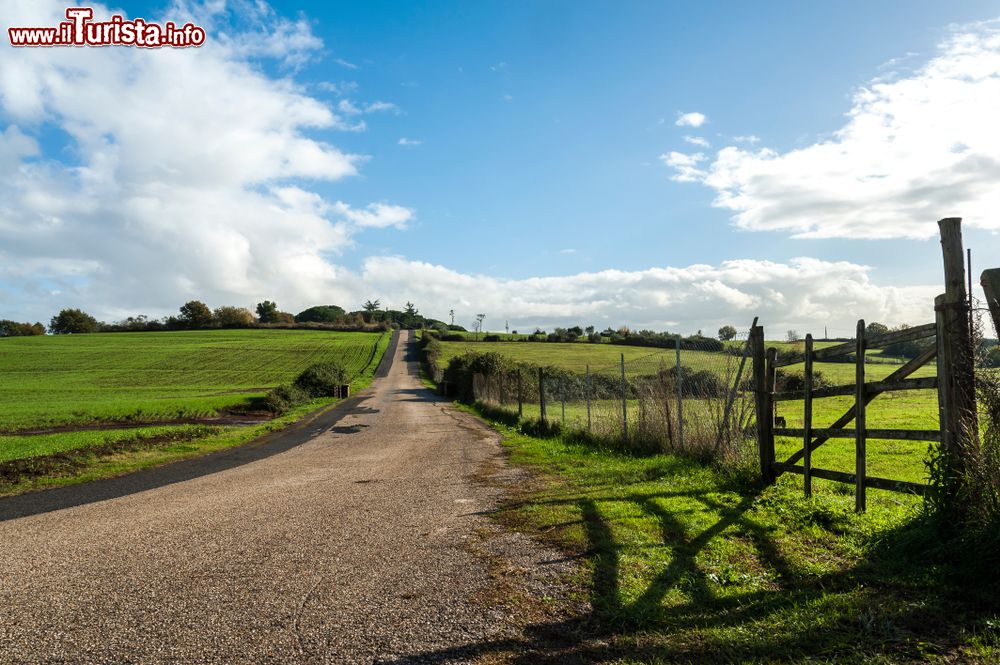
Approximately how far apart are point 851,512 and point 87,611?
691 cm

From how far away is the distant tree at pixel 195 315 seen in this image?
122 meters

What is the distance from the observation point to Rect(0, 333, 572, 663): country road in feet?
13.2

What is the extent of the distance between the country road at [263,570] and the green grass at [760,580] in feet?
2.24

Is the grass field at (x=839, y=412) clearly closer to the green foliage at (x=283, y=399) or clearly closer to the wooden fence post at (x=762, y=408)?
the wooden fence post at (x=762, y=408)

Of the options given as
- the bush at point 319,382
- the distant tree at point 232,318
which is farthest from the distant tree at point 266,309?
the bush at point 319,382

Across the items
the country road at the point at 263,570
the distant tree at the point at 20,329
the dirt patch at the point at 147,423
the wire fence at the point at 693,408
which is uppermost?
the distant tree at the point at 20,329

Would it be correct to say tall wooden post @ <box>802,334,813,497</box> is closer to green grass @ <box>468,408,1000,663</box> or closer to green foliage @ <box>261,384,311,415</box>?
green grass @ <box>468,408,1000,663</box>

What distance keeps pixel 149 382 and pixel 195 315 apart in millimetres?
73668

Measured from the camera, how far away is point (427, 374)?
222ft

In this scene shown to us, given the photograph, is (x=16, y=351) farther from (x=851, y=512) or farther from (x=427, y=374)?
(x=851, y=512)

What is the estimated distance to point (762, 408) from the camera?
8625mm

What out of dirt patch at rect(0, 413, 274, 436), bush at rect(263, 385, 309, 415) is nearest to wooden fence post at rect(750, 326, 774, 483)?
dirt patch at rect(0, 413, 274, 436)

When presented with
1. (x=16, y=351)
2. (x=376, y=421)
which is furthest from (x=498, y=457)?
(x=16, y=351)

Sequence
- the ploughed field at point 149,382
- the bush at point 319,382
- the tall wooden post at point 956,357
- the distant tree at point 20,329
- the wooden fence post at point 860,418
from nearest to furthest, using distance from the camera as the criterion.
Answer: the tall wooden post at point 956,357, the wooden fence post at point 860,418, the ploughed field at point 149,382, the bush at point 319,382, the distant tree at point 20,329
